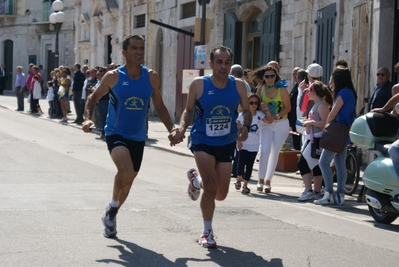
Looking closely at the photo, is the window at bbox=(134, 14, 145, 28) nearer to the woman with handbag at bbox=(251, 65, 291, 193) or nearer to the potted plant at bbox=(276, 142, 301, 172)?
the potted plant at bbox=(276, 142, 301, 172)

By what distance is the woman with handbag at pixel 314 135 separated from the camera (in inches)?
437

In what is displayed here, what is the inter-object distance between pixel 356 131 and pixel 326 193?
138cm

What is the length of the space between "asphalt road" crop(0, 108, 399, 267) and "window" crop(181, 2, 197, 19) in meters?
14.1

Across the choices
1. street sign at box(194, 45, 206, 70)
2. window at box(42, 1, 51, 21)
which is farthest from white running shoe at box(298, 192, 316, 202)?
window at box(42, 1, 51, 21)

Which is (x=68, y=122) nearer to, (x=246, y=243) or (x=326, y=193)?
(x=326, y=193)

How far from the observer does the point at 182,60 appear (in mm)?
26953

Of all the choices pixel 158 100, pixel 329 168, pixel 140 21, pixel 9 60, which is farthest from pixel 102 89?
pixel 9 60

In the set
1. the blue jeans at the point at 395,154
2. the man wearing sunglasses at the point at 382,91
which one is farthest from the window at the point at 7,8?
the blue jeans at the point at 395,154

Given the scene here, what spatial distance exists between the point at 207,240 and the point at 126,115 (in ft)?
4.47

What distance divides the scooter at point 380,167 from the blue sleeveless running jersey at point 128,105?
9.44 feet

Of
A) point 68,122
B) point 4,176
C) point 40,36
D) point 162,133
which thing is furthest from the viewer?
point 40,36

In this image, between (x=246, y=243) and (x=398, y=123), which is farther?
(x=398, y=123)

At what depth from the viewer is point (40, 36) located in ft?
174

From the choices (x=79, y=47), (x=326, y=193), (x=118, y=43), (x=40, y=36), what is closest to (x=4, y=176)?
(x=326, y=193)
